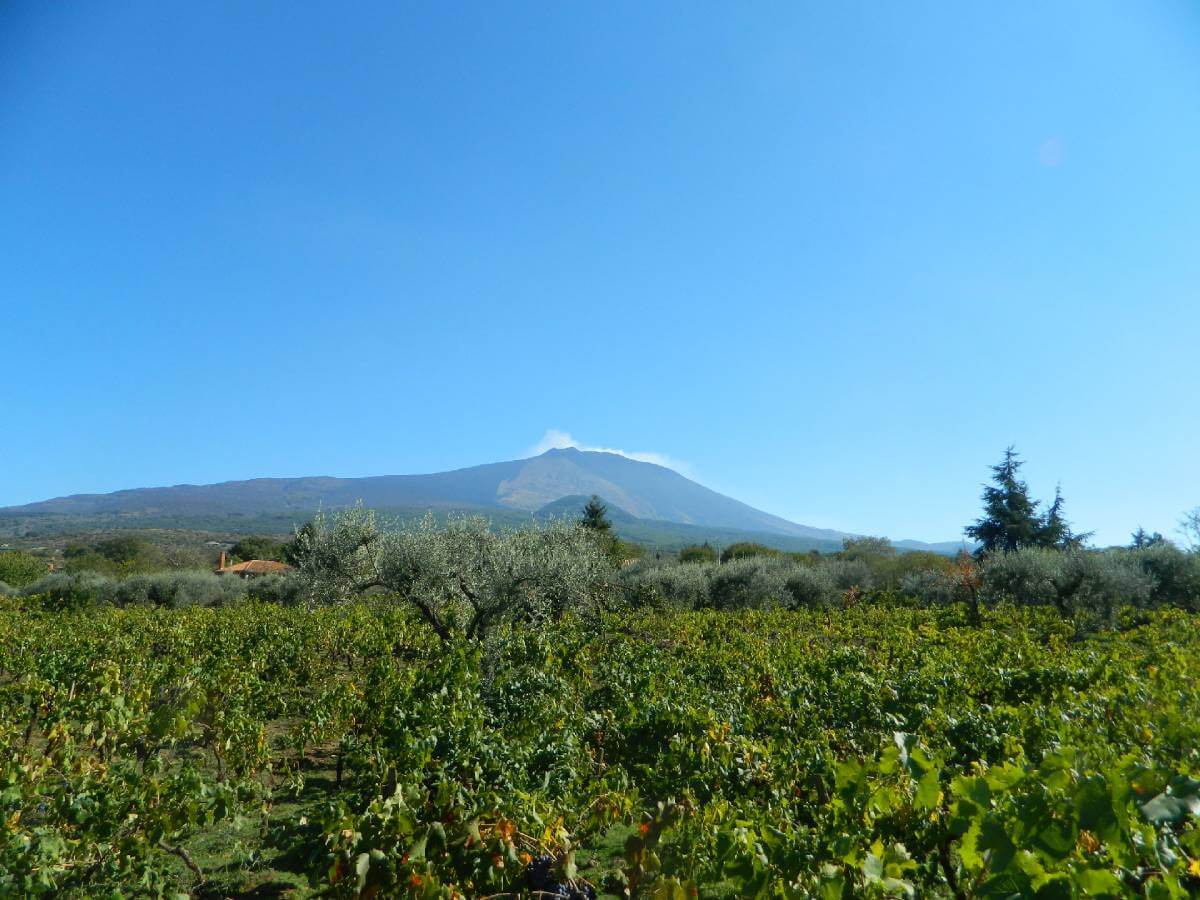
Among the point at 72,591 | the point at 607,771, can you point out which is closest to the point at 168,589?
the point at 72,591

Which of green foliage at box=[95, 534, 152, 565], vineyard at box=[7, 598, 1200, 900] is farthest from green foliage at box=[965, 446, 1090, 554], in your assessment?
green foliage at box=[95, 534, 152, 565]

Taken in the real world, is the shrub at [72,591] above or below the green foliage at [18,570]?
above

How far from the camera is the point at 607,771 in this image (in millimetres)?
5641

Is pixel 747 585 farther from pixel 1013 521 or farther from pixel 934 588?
pixel 1013 521

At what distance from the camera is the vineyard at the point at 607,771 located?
197 centimetres

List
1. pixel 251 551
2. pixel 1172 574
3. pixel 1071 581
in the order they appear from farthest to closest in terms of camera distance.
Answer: pixel 251 551
pixel 1071 581
pixel 1172 574

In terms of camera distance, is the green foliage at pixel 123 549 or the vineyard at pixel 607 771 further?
the green foliage at pixel 123 549

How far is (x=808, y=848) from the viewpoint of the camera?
A: 266cm

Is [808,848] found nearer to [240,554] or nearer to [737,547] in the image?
[737,547]

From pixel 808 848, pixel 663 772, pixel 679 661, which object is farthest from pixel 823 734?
pixel 679 661

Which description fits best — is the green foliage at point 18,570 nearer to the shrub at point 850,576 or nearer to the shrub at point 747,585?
the shrub at point 747,585

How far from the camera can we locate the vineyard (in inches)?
77.5

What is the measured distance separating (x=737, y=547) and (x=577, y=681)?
46.2 m

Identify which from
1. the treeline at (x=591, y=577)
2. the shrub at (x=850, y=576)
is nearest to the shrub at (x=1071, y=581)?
the treeline at (x=591, y=577)
